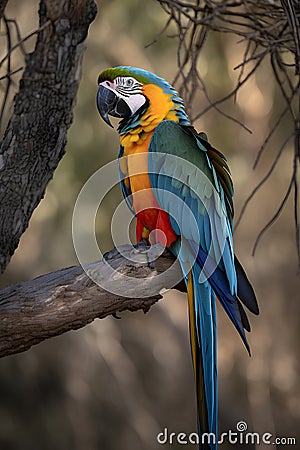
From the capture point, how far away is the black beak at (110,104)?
1661 millimetres

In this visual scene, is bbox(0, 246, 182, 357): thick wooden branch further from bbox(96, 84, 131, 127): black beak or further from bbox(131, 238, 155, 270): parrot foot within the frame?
bbox(96, 84, 131, 127): black beak

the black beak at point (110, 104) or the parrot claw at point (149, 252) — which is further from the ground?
the black beak at point (110, 104)

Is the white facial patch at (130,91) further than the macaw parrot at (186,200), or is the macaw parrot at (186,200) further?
the white facial patch at (130,91)

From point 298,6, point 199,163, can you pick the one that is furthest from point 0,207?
point 298,6

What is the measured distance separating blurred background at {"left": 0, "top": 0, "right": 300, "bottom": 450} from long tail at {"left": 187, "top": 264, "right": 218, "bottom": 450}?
269 cm

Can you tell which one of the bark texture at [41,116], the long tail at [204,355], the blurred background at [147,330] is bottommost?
the long tail at [204,355]

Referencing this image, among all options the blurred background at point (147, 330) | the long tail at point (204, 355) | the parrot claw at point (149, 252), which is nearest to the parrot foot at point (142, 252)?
the parrot claw at point (149, 252)

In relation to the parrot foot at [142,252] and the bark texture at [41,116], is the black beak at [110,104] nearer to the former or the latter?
the bark texture at [41,116]

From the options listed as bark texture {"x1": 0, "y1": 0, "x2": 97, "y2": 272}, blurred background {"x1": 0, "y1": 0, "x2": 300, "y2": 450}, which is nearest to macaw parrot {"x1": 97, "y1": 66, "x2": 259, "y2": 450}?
bark texture {"x1": 0, "y1": 0, "x2": 97, "y2": 272}

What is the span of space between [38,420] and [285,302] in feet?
5.33

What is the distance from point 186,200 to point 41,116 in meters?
0.35

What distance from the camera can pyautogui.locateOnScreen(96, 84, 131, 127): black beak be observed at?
1661 mm

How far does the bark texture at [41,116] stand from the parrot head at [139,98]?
10cm

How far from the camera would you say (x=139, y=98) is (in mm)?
1636
